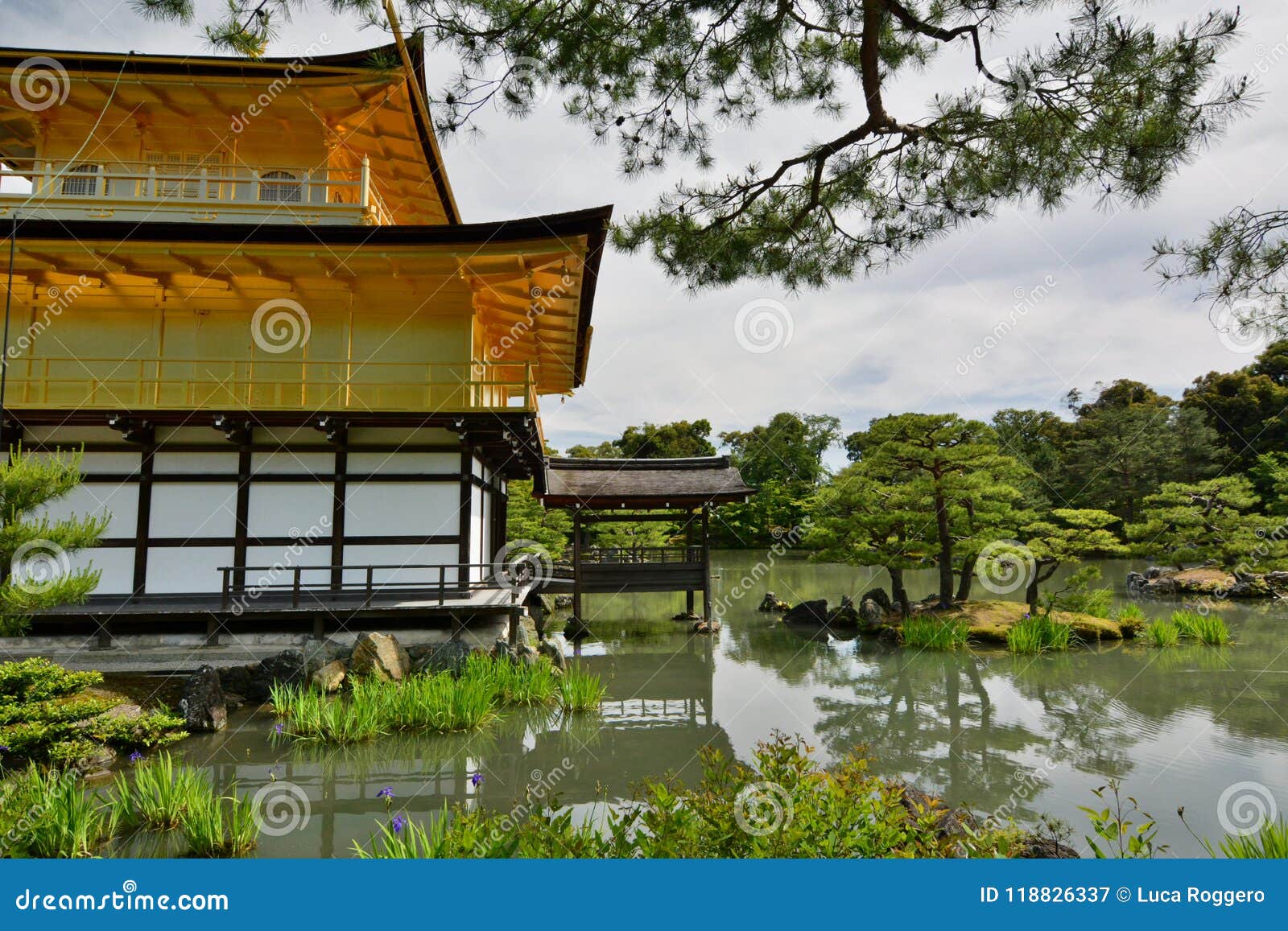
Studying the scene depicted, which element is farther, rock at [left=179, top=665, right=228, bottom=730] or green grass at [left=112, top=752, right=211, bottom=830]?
rock at [left=179, top=665, right=228, bottom=730]

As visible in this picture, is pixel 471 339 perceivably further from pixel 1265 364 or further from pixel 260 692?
pixel 1265 364

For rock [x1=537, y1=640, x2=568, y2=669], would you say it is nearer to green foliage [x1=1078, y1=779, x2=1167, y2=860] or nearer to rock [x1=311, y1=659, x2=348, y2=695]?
rock [x1=311, y1=659, x2=348, y2=695]

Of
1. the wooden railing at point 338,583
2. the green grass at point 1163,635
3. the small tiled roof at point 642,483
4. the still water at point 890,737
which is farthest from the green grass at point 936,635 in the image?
the wooden railing at point 338,583

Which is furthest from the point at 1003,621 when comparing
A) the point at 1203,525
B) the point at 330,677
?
the point at 330,677

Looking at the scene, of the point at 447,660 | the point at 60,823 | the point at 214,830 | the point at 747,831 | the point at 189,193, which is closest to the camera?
the point at 747,831

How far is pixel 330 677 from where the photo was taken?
8.12 m

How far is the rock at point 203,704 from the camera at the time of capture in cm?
711

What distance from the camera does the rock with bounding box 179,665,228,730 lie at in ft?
23.3

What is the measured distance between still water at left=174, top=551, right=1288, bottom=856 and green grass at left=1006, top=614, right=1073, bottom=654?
1.01ft

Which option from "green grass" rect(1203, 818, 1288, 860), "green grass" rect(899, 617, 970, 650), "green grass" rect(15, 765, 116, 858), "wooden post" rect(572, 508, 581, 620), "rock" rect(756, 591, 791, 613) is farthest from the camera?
"rock" rect(756, 591, 791, 613)

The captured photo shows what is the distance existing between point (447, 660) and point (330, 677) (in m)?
1.33

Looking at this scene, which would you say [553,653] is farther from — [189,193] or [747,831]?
[189,193]

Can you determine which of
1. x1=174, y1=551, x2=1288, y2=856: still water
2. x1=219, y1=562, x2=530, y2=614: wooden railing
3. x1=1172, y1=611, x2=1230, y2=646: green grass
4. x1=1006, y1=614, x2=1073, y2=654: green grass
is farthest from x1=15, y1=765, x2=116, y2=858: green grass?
x1=1172, y1=611, x2=1230, y2=646: green grass

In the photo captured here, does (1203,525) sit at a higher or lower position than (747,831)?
higher
